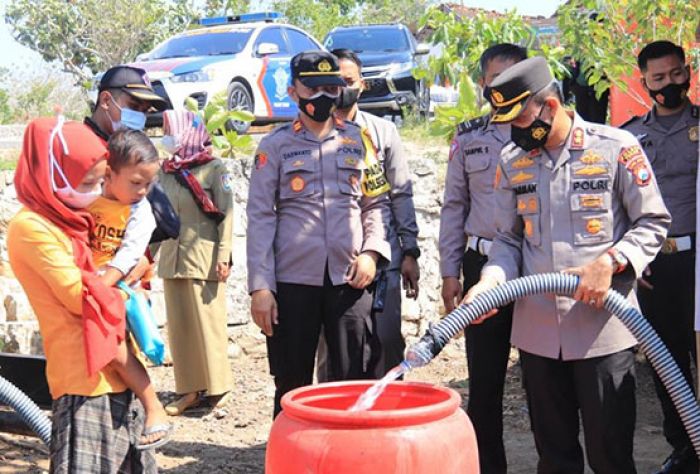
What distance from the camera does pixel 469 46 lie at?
813 centimetres

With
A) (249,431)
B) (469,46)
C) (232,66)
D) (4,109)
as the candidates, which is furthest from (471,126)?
(4,109)

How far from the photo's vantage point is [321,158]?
15.3ft

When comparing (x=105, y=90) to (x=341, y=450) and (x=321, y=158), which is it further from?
(x=341, y=450)

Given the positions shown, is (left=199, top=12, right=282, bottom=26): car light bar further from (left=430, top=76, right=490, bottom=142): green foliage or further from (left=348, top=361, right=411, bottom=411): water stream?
(left=348, top=361, right=411, bottom=411): water stream

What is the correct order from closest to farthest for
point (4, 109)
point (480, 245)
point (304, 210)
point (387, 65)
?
1. point (304, 210)
2. point (480, 245)
3. point (387, 65)
4. point (4, 109)

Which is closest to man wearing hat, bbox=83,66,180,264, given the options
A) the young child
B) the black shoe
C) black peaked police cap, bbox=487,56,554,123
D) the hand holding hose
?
the young child

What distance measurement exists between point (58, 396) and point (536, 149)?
1.90 meters

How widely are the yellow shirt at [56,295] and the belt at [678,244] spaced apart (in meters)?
2.58

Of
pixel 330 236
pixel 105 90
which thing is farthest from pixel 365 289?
pixel 105 90

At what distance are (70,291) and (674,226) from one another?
2819 millimetres

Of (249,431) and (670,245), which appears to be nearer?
(670,245)

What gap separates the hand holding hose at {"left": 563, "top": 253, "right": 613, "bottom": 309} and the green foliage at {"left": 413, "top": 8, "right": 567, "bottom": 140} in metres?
4.22

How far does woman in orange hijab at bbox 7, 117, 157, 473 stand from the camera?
351 cm

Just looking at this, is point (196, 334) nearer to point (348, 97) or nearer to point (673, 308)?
point (348, 97)
